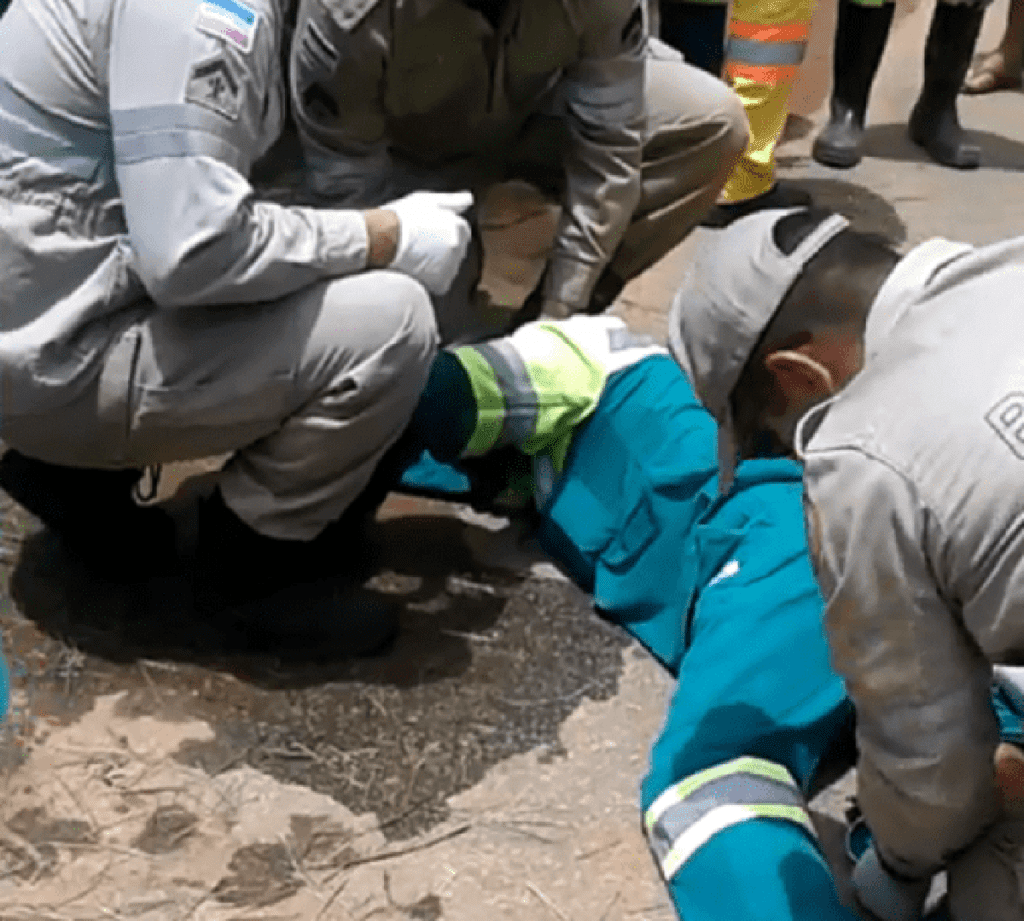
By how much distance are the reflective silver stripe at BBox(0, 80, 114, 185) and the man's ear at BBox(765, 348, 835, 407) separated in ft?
3.06

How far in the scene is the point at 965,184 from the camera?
4578mm

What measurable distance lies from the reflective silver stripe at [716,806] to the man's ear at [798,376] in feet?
1.54

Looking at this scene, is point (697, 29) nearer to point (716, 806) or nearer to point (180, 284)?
point (180, 284)

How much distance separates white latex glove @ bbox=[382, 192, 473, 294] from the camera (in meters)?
2.41

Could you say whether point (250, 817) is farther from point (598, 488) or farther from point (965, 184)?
point (965, 184)

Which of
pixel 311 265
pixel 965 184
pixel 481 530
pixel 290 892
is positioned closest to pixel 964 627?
pixel 290 892

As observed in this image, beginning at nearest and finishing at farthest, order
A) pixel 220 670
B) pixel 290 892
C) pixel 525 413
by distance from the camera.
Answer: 1. pixel 290 892
2. pixel 220 670
3. pixel 525 413

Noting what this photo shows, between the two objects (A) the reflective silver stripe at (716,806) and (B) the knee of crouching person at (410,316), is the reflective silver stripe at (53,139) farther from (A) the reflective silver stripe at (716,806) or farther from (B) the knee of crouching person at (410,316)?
(A) the reflective silver stripe at (716,806)

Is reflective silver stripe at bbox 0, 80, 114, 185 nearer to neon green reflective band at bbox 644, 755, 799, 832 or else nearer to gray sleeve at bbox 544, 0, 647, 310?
gray sleeve at bbox 544, 0, 647, 310

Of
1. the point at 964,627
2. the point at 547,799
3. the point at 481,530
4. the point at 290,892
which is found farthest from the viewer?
the point at 481,530

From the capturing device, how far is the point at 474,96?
9.45 ft

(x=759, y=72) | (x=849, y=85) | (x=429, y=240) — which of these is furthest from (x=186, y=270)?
(x=849, y=85)

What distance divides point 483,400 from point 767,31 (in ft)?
6.08

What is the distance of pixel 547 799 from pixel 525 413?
644mm
